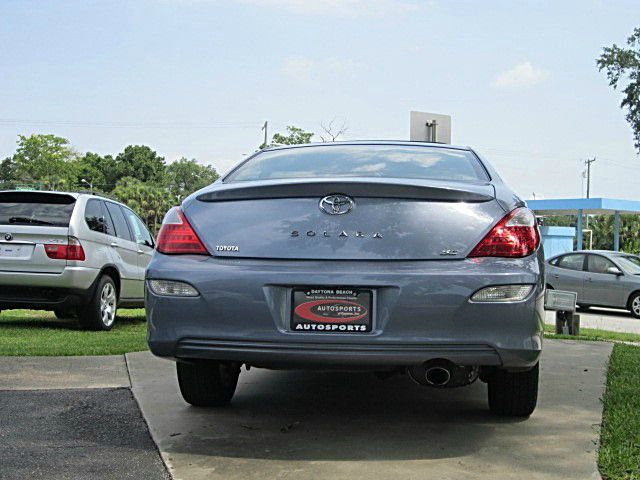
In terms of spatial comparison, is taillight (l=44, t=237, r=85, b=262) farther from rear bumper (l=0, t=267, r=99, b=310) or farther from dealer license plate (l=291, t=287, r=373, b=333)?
dealer license plate (l=291, t=287, r=373, b=333)

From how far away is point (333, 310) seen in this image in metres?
3.56

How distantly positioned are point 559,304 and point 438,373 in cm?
671

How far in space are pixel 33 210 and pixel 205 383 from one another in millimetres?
4982

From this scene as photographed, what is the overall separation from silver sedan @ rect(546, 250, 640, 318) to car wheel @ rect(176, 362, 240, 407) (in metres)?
14.3

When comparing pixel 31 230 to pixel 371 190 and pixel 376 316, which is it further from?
pixel 376 316

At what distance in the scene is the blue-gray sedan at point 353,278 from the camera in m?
3.53

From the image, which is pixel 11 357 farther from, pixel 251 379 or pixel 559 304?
pixel 559 304

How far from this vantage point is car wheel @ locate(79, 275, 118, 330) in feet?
29.6

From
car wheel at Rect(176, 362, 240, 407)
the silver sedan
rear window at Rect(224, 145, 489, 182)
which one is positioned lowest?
the silver sedan

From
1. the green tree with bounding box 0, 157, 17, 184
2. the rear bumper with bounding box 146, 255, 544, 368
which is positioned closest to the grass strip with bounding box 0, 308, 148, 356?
the rear bumper with bounding box 146, 255, 544, 368

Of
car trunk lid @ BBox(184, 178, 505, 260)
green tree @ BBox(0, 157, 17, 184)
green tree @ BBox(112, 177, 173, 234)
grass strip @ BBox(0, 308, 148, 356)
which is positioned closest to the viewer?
car trunk lid @ BBox(184, 178, 505, 260)

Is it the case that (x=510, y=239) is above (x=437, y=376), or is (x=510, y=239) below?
above

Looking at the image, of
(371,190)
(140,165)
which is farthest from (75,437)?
(140,165)

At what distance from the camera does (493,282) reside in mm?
3547
